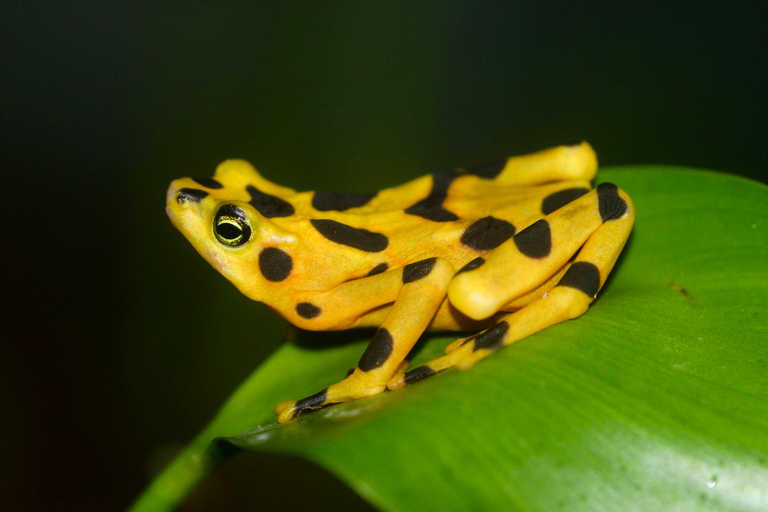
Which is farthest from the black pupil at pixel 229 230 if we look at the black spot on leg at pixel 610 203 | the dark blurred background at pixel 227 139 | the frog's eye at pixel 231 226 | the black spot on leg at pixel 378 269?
the dark blurred background at pixel 227 139

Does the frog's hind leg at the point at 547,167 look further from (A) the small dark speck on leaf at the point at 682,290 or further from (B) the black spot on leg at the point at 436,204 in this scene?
(A) the small dark speck on leaf at the point at 682,290

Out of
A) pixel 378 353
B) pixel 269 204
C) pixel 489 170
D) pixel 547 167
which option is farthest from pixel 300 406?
pixel 547 167

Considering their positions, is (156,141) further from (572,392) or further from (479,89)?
(572,392)

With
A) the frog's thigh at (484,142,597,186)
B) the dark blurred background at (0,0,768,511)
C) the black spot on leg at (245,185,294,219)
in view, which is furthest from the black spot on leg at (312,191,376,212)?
the dark blurred background at (0,0,768,511)

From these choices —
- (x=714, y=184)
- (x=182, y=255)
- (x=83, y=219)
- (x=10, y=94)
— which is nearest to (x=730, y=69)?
(x=714, y=184)

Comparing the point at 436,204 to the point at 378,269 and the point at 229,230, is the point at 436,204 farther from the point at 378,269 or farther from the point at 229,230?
the point at 229,230

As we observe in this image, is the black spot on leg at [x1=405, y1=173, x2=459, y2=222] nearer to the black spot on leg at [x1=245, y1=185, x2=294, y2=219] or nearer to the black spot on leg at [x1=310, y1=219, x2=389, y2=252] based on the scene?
the black spot on leg at [x1=310, y1=219, x2=389, y2=252]
